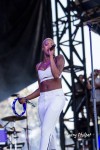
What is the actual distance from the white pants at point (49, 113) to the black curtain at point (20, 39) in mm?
3701

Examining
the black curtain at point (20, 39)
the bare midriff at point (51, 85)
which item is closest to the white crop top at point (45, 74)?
the bare midriff at point (51, 85)

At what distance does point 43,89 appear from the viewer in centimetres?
279

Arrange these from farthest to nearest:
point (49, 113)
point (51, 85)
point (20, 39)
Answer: point (20, 39)
point (51, 85)
point (49, 113)

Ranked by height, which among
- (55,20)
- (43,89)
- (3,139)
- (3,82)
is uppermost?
(55,20)

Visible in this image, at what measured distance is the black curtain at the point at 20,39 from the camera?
649 centimetres

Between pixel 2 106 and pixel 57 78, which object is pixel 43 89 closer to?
pixel 57 78

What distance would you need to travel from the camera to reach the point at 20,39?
266 inches

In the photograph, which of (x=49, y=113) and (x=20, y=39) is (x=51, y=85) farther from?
(x=20, y=39)

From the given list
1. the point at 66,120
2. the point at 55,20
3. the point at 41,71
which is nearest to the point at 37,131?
the point at 66,120

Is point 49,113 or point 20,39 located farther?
point 20,39

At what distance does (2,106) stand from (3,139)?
84.7 inches

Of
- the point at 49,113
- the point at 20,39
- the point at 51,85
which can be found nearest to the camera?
the point at 49,113

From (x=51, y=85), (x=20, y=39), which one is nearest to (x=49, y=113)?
(x=51, y=85)

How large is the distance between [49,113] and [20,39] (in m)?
4.25
